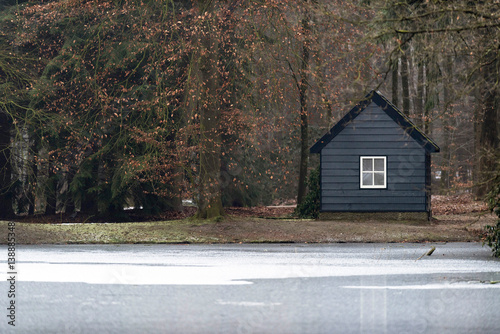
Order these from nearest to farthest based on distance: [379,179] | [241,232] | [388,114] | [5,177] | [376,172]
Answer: [241,232] → [388,114] → [376,172] → [379,179] → [5,177]

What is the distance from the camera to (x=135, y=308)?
31.3ft

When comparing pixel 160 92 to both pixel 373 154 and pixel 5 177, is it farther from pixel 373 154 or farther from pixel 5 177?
pixel 5 177

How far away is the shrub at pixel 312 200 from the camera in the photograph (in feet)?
95.2

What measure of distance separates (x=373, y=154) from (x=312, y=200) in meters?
3.35

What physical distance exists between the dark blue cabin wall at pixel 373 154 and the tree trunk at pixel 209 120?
5.03m

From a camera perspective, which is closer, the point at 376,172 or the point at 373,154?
the point at 373,154

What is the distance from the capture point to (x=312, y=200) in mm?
29500

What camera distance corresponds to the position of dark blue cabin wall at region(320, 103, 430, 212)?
1081 inches

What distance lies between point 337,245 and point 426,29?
8337 millimetres

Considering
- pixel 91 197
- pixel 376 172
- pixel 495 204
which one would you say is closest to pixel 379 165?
pixel 376 172

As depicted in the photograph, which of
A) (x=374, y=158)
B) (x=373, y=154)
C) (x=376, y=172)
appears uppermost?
(x=373, y=154)

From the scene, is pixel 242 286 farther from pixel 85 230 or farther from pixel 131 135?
pixel 131 135

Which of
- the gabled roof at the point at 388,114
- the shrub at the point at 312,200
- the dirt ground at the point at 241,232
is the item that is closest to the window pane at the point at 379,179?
the shrub at the point at 312,200

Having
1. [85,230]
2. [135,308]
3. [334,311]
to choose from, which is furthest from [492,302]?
→ [85,230]
